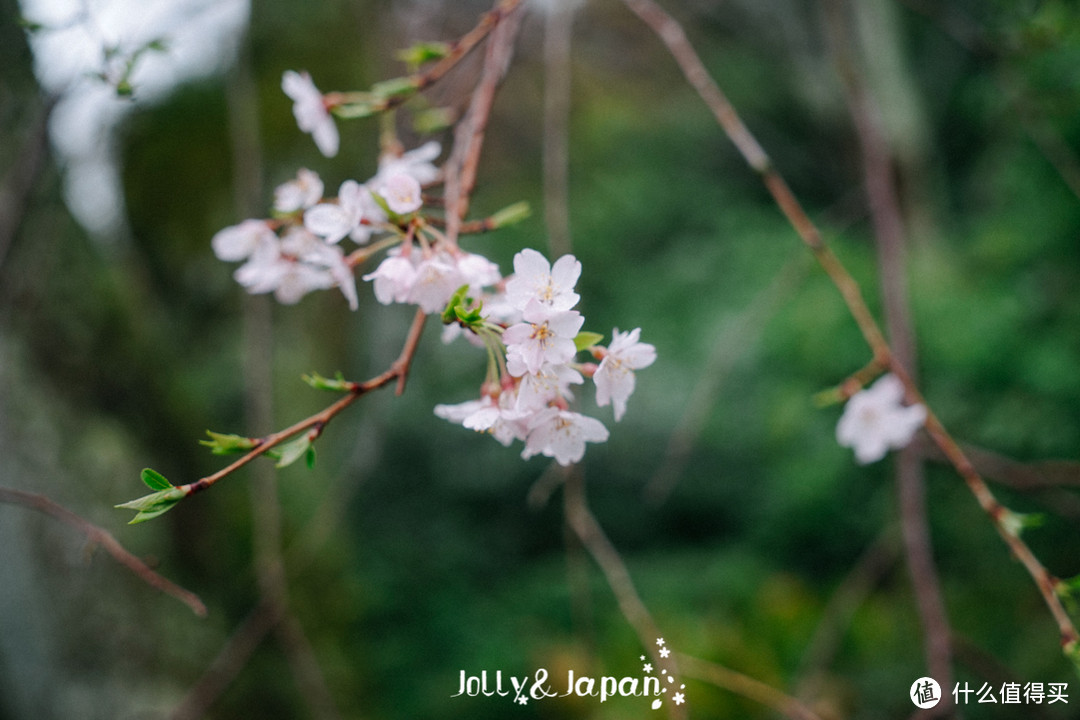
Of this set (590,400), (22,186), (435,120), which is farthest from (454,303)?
(590,400)

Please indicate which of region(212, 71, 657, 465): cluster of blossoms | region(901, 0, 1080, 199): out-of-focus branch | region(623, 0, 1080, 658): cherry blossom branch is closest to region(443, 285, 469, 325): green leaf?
region(212, 71, 657, 465): cluster of blossoms

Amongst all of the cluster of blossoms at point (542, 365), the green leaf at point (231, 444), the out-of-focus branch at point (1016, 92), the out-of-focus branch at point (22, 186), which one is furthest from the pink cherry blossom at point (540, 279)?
the out-of-focus branch at point (1016, 92)

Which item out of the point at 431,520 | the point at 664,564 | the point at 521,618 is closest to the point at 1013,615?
the point at 664,564

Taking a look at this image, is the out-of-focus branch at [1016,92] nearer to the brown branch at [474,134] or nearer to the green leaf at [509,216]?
the brown branch at [474,134]

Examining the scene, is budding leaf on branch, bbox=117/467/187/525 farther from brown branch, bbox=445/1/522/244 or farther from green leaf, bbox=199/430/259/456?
brown branch, bbox=445/1/522/244

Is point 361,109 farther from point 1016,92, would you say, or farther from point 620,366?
point 1016,92
